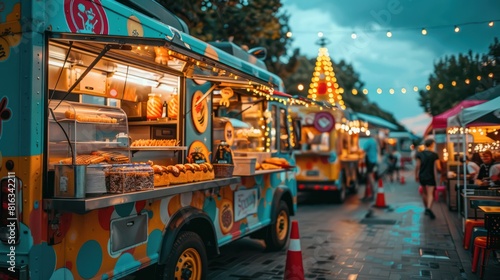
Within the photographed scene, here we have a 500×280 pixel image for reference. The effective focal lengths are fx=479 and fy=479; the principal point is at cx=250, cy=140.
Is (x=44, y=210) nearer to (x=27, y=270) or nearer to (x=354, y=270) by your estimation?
(x=27, y=270)

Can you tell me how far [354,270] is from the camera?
672cm

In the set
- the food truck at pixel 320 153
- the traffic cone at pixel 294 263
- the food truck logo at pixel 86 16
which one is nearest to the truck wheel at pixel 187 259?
the traffic cone at pixel 294 263

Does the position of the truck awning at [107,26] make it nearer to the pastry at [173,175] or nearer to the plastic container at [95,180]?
the plastic container at [95,180]

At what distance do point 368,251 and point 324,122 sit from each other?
6.47 metres

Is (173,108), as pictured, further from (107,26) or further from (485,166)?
(485,166)

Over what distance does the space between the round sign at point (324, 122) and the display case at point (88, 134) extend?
30.4ft

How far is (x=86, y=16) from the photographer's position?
376 cm

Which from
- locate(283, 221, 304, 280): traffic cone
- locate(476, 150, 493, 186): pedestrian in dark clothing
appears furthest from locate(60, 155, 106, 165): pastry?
locate(476, 150, 493, 186): pedestrian in dark clothing

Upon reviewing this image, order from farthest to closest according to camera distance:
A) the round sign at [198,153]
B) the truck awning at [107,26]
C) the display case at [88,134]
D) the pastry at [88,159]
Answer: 1. the round sign at [198,153]
2. the pastry at [88,159]
3. the display case at [88,134]
4. the truck awning at [107,26]

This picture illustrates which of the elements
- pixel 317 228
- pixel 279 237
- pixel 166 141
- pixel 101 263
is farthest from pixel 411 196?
pixel 101 263

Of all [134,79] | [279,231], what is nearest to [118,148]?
[134,79]

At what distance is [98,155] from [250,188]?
2.74 metres

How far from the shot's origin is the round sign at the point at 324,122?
547 inches

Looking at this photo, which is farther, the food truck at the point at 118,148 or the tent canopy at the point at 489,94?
the tent canopy at the point at 489,94
